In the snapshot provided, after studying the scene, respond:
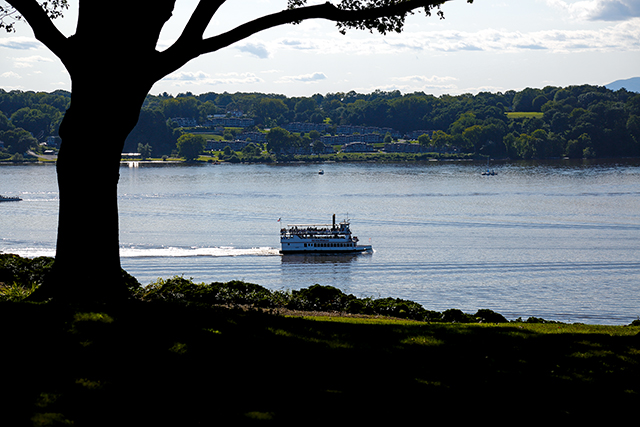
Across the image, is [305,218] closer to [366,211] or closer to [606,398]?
[366,211]

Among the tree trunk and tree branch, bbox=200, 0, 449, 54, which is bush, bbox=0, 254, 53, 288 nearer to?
the tree trunk

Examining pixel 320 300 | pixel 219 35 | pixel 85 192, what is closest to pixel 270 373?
pixel 85 192

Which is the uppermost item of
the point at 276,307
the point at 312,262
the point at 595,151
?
the point at 595,151

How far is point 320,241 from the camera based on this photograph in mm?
48281

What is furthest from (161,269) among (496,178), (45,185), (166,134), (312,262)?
(166,134)

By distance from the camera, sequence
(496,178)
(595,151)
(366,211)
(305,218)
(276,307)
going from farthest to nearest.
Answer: (595,151)
(496,178)
(366,211)
(305,218)
(276,307)

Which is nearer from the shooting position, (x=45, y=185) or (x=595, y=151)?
(x=45, y=185)

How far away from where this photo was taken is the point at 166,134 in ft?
625

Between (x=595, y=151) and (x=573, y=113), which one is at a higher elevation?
(x=573, y=113)

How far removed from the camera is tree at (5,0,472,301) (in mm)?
9164

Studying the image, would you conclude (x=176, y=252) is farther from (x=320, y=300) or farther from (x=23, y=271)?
(x=320, y=300)

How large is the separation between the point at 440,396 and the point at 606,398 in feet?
6.00

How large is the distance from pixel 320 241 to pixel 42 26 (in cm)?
3978

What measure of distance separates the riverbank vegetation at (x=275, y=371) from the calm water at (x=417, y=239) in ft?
8.43
